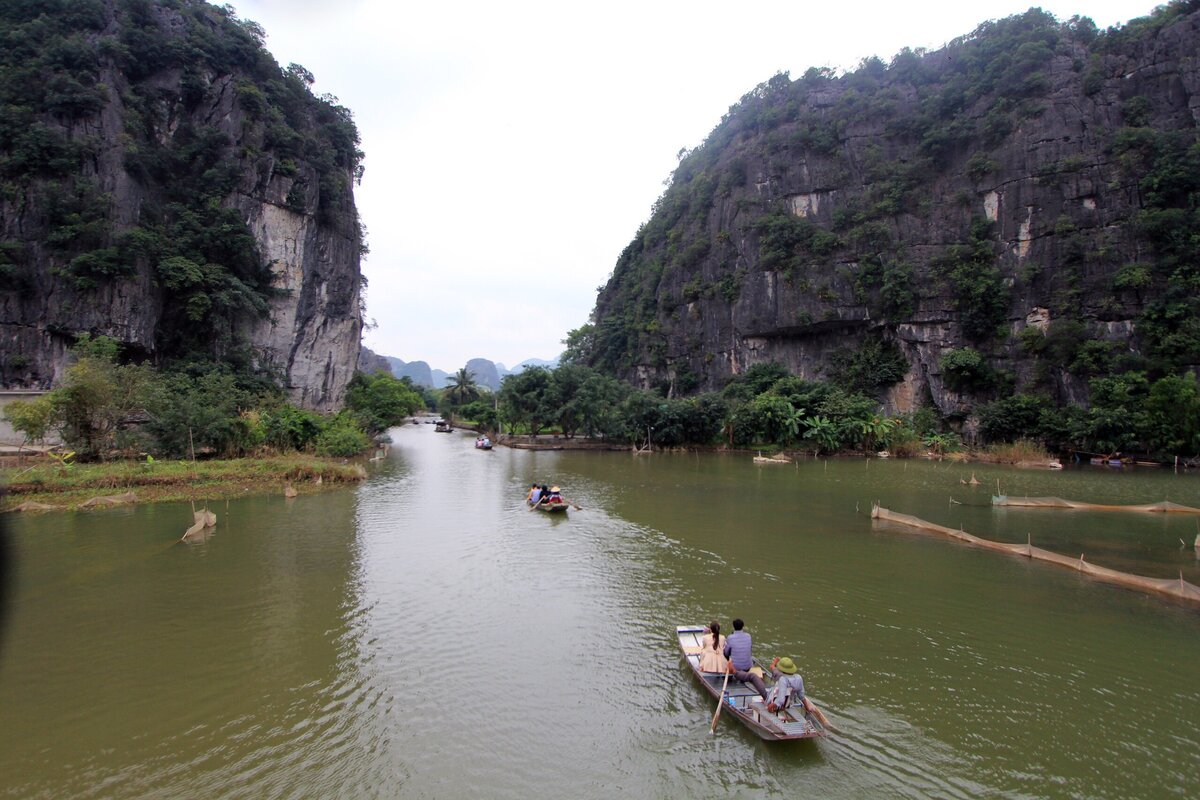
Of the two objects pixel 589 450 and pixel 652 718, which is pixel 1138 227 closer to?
pixel 589 450

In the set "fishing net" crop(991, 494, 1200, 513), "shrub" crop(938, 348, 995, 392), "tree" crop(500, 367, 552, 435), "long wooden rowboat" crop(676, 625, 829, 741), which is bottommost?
"long wooden rowboat" crop(676, 625, 829, 741)

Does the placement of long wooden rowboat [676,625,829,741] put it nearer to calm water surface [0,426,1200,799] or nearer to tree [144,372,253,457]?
calm water surface [0,426,1200,799]

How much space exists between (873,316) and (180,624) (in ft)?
151

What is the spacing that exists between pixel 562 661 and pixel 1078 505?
1940cm

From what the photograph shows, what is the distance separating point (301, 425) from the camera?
2822 cm

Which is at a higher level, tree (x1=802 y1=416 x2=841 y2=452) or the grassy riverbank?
tree (x1=802 y1=416 x2=841 y2=452)

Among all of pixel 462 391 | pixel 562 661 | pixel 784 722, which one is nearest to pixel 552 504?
pixel 562 661

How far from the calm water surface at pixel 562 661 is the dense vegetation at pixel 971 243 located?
22.3 metres

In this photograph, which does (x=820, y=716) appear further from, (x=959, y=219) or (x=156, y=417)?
(x=959, y=219)

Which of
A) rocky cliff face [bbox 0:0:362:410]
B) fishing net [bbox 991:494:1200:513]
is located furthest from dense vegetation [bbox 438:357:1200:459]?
rocky cliff face [bbox 0:0:362:410]

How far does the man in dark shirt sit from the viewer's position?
23.9 ft

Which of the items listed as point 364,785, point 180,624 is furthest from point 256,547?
point 364,785

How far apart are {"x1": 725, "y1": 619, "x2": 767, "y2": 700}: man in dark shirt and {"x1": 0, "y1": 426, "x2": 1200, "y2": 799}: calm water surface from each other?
63 centimetres

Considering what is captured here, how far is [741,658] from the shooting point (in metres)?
7.43
